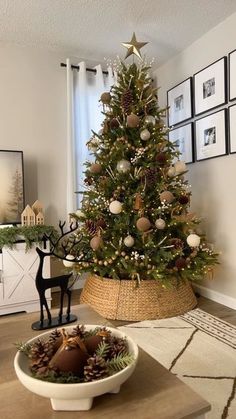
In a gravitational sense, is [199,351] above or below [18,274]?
below

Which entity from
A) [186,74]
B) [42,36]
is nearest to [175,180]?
[186,74]

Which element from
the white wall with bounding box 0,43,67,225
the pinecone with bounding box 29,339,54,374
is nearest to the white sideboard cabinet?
the white wall with bounding box 0,43,67,225

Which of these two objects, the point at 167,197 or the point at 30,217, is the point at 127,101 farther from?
the point at 30,217

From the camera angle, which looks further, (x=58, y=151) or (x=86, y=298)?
(x=58, y=151)

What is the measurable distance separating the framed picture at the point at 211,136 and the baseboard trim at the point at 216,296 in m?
1.22

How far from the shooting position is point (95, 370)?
0.80 m

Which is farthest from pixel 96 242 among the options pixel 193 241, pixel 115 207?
pixel 193 241

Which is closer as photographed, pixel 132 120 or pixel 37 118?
pixel 132 120

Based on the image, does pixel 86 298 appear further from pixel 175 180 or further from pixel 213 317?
pixel 175 180

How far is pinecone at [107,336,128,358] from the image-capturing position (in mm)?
895

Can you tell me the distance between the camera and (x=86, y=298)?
8.89 feet

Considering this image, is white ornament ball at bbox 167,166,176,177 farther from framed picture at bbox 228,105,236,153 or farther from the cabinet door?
the cabinet door

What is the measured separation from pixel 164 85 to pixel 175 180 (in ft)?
4.93

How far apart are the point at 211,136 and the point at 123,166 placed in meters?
0.95
